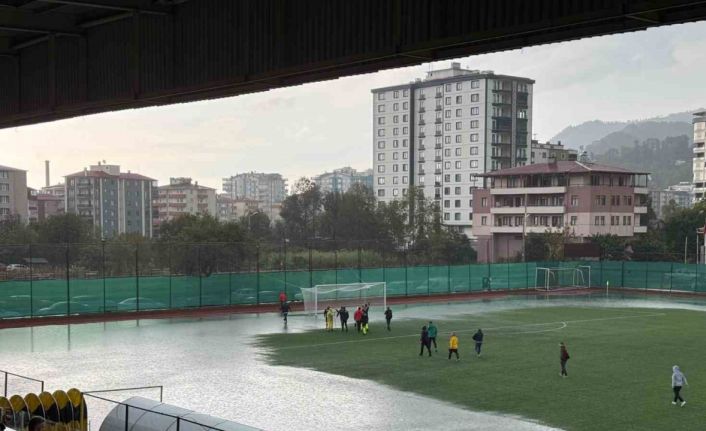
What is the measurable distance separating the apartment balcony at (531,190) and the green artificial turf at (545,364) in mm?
56254

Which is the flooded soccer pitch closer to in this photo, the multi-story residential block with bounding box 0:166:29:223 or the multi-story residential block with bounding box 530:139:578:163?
the multi-story residential block with bounding box 530:139:578:163

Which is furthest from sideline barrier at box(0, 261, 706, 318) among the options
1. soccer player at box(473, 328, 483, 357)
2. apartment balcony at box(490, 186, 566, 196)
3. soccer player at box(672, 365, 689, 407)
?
soccer player at box(672, 365, 689, 407)

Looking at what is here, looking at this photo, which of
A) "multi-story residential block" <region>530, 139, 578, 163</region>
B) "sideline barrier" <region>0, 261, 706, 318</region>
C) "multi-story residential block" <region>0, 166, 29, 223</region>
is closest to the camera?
"sideline barrier" <region>0, 261, 706, 318</region>

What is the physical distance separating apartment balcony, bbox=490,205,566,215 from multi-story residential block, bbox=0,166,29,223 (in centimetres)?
9863

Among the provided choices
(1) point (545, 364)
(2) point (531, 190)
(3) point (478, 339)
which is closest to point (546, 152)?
(2) point (531, 190)

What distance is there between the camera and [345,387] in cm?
2561

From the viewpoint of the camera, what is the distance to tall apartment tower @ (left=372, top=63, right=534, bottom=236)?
13550 centimetres

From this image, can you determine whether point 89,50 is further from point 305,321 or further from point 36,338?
point 305,321

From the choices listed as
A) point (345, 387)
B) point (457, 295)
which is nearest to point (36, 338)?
point (345, 387)

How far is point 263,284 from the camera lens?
54625 mm

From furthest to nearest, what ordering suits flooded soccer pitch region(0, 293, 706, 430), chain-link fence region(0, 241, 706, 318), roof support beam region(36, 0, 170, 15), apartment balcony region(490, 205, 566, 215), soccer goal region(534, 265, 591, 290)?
apartment balcony region(490, 205, 566, 215)
soccer goal region(534, 265, 591, 290)
chain-link fence region(0, 241, 706, 318)
flooded soccer pitch region(0, 293, 706, 430)
roof support beam region(36, 0, 170, 15)

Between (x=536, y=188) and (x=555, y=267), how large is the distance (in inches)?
1394

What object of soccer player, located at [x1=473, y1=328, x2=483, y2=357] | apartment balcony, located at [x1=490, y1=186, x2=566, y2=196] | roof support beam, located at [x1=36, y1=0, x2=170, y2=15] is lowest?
soccer player, located at [x1=473, y1=328, x2=483, y2=357]

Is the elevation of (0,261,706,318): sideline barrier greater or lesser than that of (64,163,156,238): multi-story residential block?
lesser
